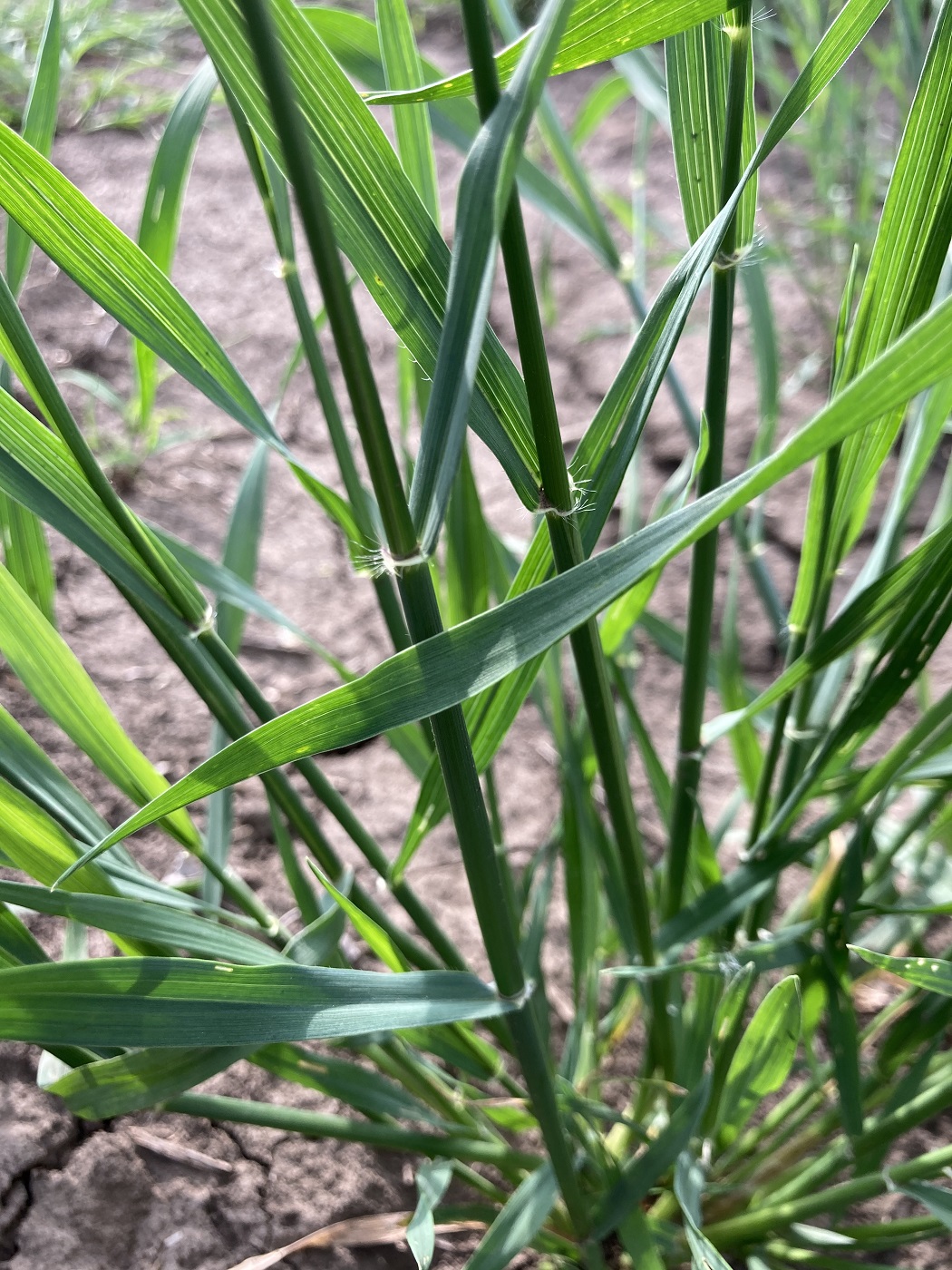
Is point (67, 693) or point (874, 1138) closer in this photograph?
point (67, 693)

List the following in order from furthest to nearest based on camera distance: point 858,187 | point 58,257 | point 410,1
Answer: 1. point 410,1
2. point 858,187
3. point 58,257

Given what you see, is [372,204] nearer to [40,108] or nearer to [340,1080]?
[40,108]

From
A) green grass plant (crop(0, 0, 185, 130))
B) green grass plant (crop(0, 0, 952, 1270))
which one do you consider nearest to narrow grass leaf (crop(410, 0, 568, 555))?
green grass plant (crop(0, 0, 952, 1270))

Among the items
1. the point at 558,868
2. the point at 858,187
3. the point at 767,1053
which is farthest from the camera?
the point at 858,187

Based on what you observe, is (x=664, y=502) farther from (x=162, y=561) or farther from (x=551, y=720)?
(x=162, y=561)

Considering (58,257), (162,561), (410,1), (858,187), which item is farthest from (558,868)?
(410,1)

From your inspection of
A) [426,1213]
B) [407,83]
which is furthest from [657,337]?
[426,1213]
